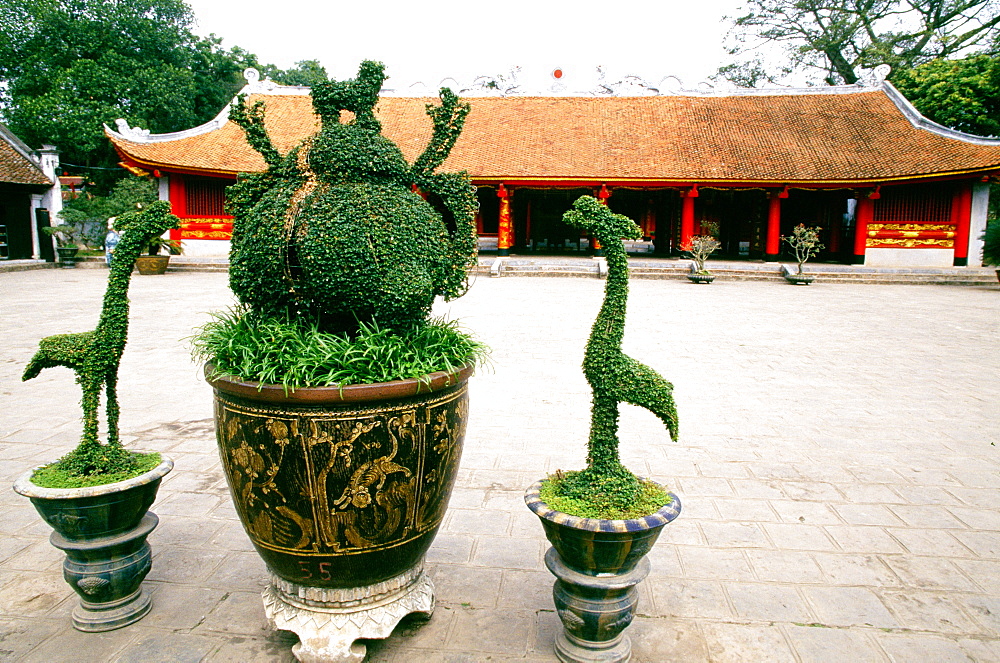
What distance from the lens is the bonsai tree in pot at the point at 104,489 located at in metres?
2.49

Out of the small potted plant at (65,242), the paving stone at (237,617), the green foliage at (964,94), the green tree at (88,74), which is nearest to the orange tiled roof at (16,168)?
the small potted plant at (65,242)

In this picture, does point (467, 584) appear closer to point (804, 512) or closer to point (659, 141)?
point (804, 512)

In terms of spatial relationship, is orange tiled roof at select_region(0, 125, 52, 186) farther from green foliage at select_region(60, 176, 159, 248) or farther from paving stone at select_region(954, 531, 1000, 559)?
paving stone at select_region(954, 531, 1000, 559)

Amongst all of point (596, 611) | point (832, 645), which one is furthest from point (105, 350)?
point (832, 645)

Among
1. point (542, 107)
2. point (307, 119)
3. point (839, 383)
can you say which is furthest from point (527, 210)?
point (839, 383)

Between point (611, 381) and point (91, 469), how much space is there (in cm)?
206

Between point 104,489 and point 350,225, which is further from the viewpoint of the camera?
point 104,489

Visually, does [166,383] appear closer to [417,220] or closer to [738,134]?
[417,220]

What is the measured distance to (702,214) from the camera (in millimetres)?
24000

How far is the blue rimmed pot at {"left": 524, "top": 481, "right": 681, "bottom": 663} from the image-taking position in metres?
2.22

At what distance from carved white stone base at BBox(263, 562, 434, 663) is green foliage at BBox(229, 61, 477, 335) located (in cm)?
95

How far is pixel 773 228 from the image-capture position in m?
21.3

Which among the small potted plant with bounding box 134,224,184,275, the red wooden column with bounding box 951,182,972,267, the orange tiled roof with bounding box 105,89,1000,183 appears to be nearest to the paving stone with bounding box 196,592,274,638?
A: the small potted plant with bounding box 134,224,184,275

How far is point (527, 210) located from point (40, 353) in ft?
74.4
